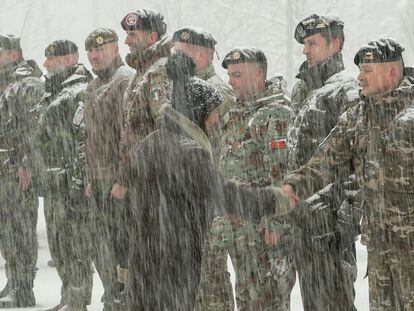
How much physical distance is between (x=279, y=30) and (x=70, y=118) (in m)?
25.3

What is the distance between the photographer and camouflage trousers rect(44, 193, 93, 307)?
717 centimetres

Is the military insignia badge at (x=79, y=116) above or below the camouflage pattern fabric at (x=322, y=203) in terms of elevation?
above

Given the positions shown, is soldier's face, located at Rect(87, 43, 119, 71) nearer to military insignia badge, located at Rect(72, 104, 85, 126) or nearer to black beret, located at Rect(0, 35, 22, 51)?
military insignia badge, located at Rect(72, 104, 85, 126)

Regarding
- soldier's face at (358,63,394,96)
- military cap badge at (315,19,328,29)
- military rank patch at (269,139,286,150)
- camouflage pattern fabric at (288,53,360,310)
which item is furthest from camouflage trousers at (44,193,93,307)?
soldier's face at (358,63,394,96)

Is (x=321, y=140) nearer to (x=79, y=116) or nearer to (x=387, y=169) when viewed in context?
(x=387, y=169)

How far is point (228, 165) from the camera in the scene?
20.0 feet

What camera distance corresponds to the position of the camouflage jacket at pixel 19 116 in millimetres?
8312

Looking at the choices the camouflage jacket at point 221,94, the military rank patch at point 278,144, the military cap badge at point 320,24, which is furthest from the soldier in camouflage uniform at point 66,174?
the military cap badge at point 320,24

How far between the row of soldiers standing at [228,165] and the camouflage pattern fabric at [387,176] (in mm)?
15

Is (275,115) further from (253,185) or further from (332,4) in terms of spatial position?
(332,4)

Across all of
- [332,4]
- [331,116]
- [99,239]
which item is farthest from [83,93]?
[332,4]

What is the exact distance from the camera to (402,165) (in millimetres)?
4508

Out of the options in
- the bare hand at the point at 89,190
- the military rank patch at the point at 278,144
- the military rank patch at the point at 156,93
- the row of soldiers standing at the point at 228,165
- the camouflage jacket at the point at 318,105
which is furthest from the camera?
the bare hand at the point at 89,190

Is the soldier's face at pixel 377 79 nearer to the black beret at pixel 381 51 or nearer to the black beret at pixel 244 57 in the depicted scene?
the black beret at pixel 381 51
